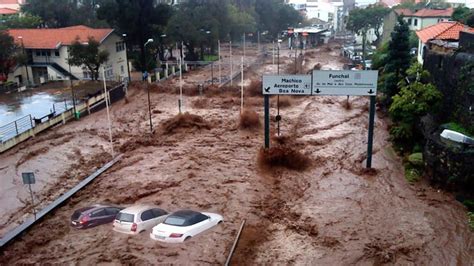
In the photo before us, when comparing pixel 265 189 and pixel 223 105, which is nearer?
pixel 265 189

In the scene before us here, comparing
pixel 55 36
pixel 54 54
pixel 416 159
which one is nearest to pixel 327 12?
pixel 55 36

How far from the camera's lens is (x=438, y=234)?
19016mm

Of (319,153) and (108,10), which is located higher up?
(108,10)

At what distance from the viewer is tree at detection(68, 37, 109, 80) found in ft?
152

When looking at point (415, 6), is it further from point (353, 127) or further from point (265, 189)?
point (265, 189)

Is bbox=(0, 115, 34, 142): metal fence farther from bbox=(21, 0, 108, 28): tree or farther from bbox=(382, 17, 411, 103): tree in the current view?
bbox=(21, 0, 108, 28): tree

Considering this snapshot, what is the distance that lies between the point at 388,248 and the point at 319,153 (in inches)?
473

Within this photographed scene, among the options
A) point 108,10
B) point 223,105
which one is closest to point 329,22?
point 108,10

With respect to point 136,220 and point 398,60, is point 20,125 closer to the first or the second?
point 136,220

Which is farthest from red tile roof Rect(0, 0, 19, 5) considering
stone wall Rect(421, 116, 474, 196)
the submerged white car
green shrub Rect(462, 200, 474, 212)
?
green shrub Rect(462, 200, 474, 212)

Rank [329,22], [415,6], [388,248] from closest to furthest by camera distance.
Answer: [388,248] → [415,6] → [329,22]

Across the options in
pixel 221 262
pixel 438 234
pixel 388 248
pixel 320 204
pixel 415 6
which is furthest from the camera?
pixel 415 6

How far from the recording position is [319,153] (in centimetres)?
2934

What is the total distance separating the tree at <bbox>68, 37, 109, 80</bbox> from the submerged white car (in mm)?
32841
